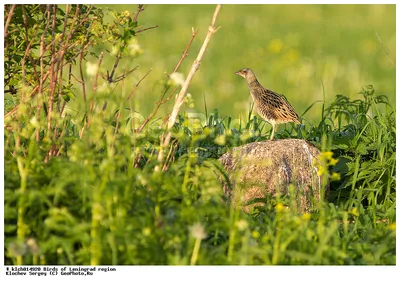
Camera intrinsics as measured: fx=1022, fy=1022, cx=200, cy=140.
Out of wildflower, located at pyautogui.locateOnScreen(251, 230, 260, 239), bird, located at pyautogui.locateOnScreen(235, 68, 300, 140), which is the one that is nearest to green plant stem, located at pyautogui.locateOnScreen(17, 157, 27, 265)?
wildflower, located at pyautogui.locateOnScreen(251, 230, 260, 239)

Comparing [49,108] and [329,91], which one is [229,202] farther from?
[329,91]

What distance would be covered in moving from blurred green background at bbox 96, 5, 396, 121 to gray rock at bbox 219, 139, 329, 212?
20.8 ft

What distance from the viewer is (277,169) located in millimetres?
7148

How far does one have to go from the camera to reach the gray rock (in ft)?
23.1

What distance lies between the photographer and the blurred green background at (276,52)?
16297 millimetres

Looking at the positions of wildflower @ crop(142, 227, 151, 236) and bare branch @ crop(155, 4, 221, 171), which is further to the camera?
bare branch @ crop(155, 4, 221, 171)

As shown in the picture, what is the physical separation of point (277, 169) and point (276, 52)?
40.3ft

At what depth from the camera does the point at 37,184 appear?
18.8 ft

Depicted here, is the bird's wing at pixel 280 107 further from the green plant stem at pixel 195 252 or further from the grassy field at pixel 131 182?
the green plant stem at pixel 195 252

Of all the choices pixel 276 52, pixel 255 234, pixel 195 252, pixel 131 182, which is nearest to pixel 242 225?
pixel 255 234

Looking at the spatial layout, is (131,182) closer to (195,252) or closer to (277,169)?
(195,252)

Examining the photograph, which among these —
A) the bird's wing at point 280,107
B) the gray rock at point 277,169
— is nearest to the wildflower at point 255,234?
the gray rock at point 277,169

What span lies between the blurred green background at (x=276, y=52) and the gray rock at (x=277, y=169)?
20.8 feet

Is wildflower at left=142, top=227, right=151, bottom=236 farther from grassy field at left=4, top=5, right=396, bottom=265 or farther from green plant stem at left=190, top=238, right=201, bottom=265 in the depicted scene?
green plant stem at left=190, top=238, right=201, bottom=265
